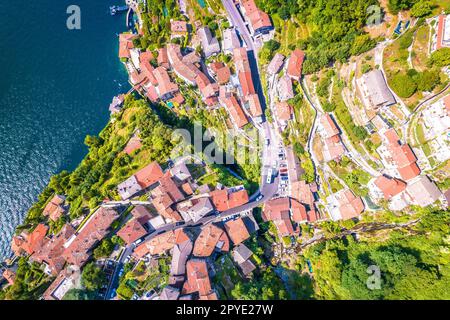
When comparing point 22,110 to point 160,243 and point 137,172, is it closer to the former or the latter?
point 137,172

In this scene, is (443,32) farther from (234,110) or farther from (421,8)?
(234,110)

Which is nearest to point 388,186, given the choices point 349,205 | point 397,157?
point 397,157

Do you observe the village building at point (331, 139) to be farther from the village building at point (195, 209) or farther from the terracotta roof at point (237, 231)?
the village building at point (195, 209)

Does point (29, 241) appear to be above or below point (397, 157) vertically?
below

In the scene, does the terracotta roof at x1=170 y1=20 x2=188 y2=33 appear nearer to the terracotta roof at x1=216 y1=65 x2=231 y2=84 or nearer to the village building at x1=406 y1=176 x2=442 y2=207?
the terracotta roof at x1=216 y1=65 x2=231 y2=84

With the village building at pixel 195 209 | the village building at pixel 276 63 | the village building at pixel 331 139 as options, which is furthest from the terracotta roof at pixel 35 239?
the village building at pixel 331 139
